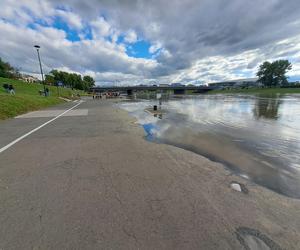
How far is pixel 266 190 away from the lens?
10.5 feet

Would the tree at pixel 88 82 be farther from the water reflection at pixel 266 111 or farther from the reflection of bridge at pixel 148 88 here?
the water reflection at pixel 266 111

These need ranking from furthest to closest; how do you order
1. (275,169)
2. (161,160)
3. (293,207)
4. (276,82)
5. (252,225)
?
(276,82), (161,160), (275,169), (293,207), (252,225)

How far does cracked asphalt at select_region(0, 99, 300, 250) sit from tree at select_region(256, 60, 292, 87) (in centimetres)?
11602

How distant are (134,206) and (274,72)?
11855 cm

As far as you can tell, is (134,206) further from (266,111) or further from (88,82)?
(88,82)

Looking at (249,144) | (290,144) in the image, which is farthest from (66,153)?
(290,144)

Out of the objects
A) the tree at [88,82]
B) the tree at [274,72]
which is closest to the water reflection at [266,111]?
the tree at [274,72]

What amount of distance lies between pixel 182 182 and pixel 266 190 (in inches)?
63.8

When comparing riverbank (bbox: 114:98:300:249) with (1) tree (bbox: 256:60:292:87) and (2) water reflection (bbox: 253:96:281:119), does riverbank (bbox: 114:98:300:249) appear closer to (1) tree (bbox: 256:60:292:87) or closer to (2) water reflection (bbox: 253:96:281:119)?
(2) water reflection (bbox: 253:96:281:119)

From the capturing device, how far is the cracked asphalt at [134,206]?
2.04m

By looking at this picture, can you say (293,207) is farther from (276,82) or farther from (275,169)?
(276,82)

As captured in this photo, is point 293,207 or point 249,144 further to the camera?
point 249,144

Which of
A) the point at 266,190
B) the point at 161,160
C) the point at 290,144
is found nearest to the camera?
the point at 266,190

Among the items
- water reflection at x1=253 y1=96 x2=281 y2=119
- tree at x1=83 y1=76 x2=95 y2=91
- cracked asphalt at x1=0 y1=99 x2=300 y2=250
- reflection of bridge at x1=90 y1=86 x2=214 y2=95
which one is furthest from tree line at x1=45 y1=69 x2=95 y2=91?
cracked asphalt at x1=0 y1=99 x2=300 y2=250
